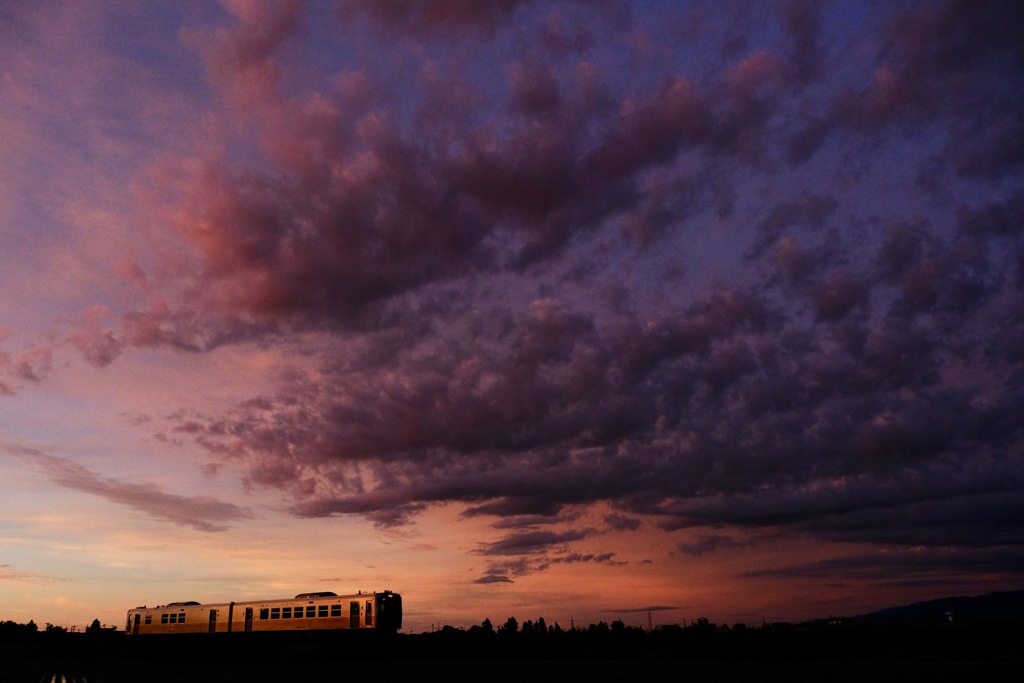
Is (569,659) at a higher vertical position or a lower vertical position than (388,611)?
lower

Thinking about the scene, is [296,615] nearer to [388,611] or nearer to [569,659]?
[388,611]

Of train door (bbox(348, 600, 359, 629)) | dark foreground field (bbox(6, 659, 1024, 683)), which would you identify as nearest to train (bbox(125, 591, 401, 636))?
train door (bbox(348, 600, 359, 629))

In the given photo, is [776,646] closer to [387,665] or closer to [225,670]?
[387,665]

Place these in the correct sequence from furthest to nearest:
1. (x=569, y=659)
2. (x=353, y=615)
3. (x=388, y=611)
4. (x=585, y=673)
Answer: (x=388, y=611)
(x=353, y=615)
(x=569, y=659)
(x=585, y=673)

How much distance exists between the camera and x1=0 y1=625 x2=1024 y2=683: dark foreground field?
24.3 metres

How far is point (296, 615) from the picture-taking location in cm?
4509

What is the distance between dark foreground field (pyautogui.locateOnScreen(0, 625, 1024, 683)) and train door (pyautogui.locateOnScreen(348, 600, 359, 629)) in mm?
676

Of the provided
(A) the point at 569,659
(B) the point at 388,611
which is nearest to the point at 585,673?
(A) the point at 569,659

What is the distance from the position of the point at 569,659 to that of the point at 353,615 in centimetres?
1482

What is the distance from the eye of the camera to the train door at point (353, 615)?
43.5m

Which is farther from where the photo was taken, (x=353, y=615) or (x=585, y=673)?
(x=353, y=615)

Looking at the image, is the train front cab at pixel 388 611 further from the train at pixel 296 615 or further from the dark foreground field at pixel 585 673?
the dark foreground field at pixel 585 673

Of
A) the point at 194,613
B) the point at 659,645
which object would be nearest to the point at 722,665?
the point at 659,645

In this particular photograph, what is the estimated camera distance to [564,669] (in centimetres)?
2845
